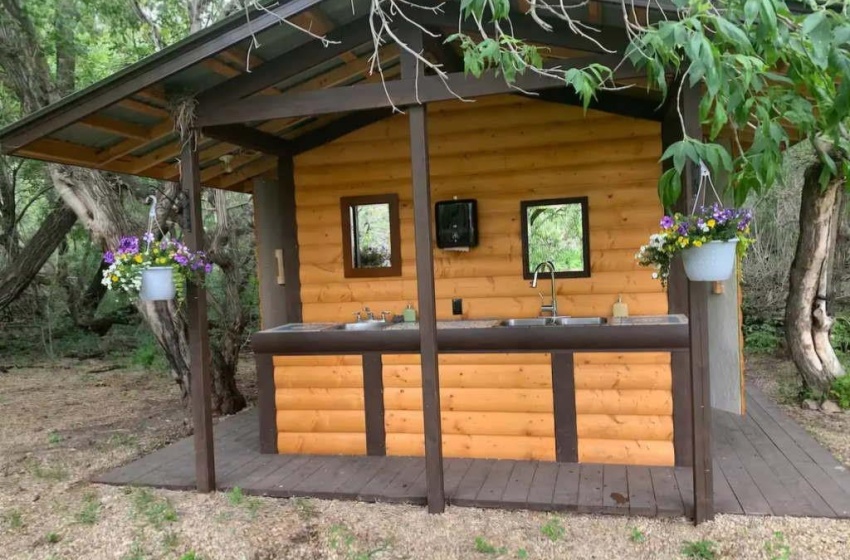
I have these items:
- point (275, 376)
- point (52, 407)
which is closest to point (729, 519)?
point (275, 376)

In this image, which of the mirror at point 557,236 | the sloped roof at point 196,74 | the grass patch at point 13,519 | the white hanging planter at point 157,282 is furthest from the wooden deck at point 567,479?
the sloped roof at point 196,74

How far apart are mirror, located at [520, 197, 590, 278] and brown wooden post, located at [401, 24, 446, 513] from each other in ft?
4.82

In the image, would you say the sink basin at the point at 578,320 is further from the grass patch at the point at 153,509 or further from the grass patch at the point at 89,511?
the grass patch at the point at 89,511

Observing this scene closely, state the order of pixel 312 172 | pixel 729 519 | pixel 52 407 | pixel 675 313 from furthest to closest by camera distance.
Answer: pixel 52 407 → pixel 312 172 → pixel 675 313 → pixel 729 519

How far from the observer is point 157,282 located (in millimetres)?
3502

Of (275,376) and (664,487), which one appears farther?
(275,376)

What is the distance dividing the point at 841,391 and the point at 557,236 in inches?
112

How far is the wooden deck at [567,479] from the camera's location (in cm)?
335

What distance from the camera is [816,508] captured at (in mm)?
3188

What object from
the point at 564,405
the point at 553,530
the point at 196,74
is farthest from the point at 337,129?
the point at 553,530

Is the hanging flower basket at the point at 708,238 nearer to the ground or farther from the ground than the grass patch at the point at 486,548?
farther from the ground

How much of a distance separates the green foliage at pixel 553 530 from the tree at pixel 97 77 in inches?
145

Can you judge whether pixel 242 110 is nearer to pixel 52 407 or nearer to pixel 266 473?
pixel 266 473

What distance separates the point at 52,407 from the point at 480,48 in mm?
6609
